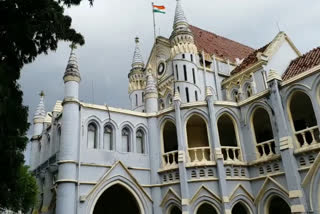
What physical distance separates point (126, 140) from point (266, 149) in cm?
916

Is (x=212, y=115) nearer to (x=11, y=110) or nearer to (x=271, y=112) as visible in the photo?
(x=271, y=112)

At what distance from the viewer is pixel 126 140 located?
2208 centimetres

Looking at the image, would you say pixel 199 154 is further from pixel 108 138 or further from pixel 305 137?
pixel 305 137

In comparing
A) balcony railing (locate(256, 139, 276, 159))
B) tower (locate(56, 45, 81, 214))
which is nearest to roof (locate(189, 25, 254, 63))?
balcony railing (locate(256, 139, 276, 159))

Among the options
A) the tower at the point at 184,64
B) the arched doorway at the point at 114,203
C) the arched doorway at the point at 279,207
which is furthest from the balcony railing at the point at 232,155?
the arched doorway at the point at 114,203

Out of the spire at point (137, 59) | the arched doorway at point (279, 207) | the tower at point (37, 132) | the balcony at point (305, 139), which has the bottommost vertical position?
the arched doorway at point (279, 207)

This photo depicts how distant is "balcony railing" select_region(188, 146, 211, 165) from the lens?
20.3 metres

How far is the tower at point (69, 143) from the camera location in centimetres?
1820

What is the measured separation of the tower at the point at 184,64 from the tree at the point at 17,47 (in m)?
16.0

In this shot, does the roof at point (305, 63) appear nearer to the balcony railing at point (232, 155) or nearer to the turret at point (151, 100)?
the balcony railing at point (232, 155)

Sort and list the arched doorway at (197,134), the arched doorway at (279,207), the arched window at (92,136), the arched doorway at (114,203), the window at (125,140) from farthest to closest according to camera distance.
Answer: the arched doorway at (114,203)
the arched doorway at (197,134)
the window at (125,140)
the arched doorway at (279,207)
the arched window at (92,136)

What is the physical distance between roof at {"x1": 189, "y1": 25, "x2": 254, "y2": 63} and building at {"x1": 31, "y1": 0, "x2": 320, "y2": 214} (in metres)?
6.04

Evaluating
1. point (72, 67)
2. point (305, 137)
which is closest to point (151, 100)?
point (72, 67)

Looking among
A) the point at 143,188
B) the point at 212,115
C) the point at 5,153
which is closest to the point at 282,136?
the point at 212,115
